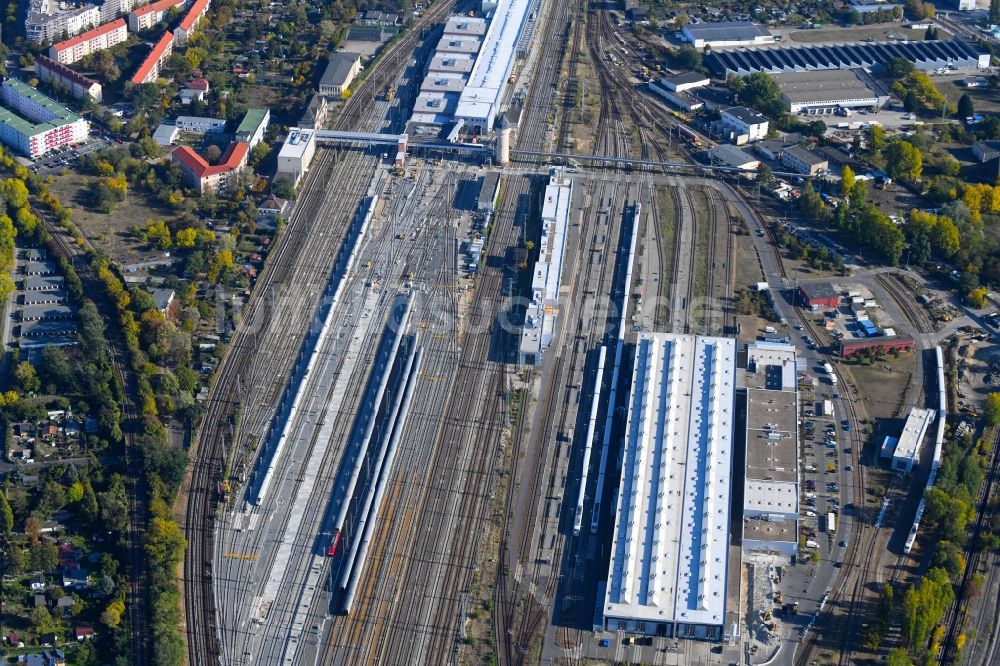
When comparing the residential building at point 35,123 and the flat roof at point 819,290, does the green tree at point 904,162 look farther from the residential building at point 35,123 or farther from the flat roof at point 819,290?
the residential building at point 35,123

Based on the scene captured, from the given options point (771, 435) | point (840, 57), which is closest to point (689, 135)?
point (840, 57)

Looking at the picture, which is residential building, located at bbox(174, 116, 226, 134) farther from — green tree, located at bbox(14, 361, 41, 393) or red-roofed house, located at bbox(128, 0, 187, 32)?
green tree, located at bbox(14, 361, 41, 393)

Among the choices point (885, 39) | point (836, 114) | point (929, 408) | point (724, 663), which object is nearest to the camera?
point (724, 663)

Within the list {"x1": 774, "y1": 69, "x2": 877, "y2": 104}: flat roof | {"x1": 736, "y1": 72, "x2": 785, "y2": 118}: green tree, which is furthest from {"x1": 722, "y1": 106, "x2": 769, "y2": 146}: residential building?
{"x1": 774, "y1": 69, "x2": 877, "y2": 104}: flat roof

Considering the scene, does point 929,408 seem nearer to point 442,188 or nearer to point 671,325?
point 671,325

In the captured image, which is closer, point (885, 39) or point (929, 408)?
point (929, 408)

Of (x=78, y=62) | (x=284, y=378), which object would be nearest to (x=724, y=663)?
(x=284, y=378)

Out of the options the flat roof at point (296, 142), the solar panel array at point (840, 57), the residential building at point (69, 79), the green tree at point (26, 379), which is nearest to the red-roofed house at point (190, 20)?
the residential building at point (69, 79)
